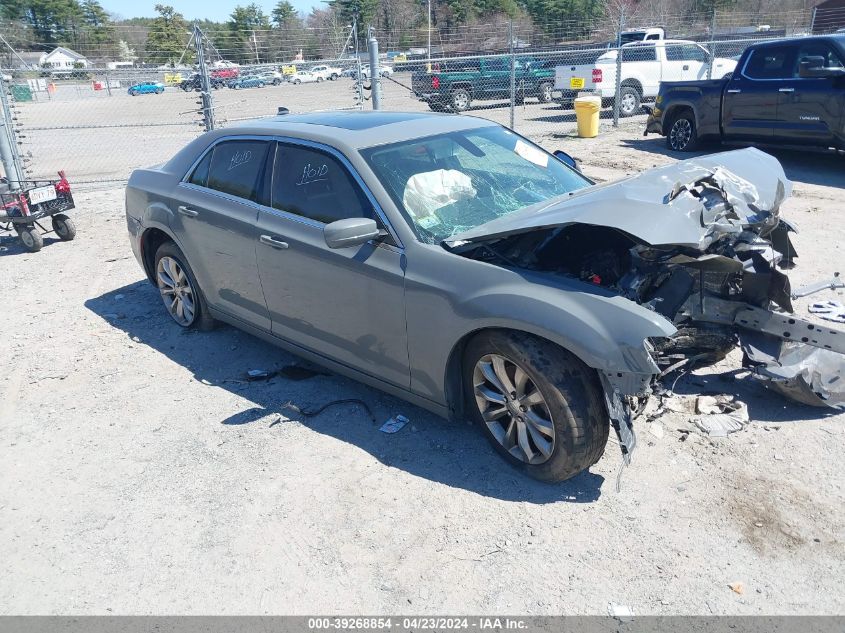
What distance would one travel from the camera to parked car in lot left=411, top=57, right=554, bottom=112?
20375mm

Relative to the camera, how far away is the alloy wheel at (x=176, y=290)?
18.6ft

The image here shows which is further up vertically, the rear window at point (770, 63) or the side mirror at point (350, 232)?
the rear window at point (770, 63)

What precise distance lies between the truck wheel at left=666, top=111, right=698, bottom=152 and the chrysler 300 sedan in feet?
28.5

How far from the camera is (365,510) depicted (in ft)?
11.5

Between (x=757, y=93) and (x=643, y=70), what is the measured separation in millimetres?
8084

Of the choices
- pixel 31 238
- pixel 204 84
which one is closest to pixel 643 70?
pixel 204 84

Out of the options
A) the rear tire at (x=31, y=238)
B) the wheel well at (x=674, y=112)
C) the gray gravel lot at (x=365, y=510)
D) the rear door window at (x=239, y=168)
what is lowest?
the gray gravel lot at (x=365, y=510)

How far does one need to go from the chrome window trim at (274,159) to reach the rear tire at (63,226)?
14.3 feet

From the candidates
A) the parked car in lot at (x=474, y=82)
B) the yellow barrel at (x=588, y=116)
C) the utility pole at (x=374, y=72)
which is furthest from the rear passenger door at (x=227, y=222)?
the parked car in lot at (x=474, y=82)

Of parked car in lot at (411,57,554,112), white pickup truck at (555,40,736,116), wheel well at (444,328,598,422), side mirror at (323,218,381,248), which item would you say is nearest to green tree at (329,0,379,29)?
parked car in lot at (411,57,554,112)

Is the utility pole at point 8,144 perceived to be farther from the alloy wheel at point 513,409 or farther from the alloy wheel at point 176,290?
the alloy wheel at point 513,409

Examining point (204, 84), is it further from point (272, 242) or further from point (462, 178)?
point (462, 178)

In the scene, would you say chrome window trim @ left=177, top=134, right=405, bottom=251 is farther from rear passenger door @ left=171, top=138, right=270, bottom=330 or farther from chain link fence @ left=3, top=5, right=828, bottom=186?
chain link fence @ left=3, top=5, right=828, bottom=186

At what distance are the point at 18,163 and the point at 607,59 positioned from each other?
15.0 m
